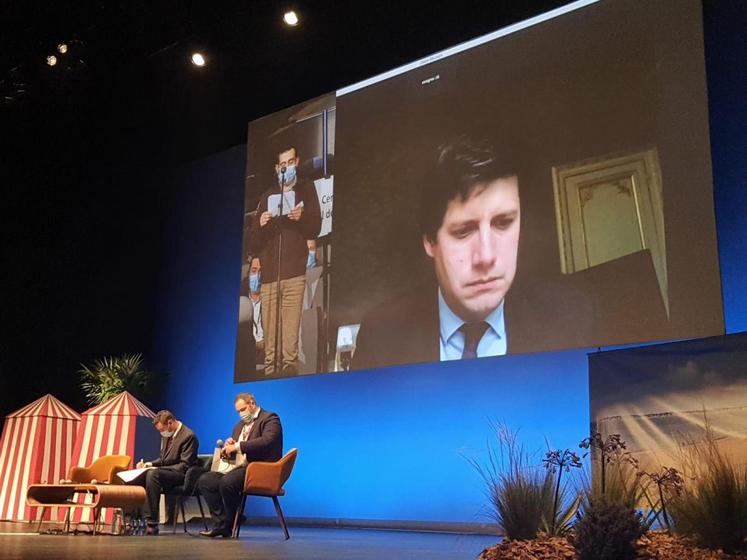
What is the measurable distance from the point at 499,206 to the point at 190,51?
354 cm

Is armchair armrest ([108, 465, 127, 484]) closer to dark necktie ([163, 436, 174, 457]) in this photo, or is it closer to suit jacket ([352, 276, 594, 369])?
dark necktie ([163, 436, 174, 457])

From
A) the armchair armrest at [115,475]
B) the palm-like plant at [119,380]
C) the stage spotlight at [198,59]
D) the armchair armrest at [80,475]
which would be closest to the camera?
the armchair armrest at [115,475]

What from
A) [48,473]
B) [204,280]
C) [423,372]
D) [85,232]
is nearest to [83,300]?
[85,232]

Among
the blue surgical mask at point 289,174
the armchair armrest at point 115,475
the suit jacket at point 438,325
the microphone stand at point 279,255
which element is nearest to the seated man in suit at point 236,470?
the armchair armrest at point 115,475

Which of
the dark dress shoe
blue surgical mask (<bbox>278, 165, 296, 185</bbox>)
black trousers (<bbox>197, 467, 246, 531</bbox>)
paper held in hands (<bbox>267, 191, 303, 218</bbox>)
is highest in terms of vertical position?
blue surgical mask (<bbox>278, 165, 296, 185</bbox>)

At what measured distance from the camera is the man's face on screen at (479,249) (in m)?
5.27

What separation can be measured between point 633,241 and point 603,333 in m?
0.57

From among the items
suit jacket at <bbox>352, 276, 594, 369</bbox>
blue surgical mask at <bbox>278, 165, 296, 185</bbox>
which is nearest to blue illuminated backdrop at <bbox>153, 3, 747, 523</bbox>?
suit jacket at <bbox>352, 276, 594, 369</bbox>

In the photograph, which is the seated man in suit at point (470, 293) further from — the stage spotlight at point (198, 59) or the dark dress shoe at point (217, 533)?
the stage spotlight at point (198, 59)

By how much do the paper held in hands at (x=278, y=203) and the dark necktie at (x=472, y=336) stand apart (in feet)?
7.36

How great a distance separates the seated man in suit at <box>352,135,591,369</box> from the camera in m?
5.02

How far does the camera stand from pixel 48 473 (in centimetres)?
698

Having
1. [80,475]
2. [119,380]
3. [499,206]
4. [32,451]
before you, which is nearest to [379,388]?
[499,206]

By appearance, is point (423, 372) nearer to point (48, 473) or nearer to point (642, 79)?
point (642, 79)
